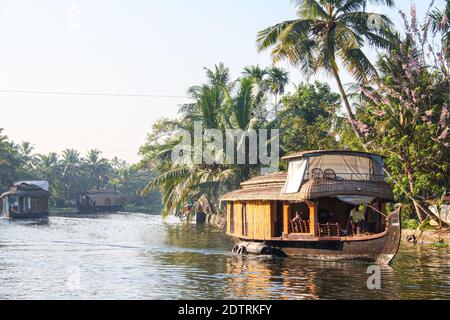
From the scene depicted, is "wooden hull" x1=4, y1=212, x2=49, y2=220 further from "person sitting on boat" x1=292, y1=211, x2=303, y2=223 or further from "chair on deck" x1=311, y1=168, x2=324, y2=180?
"chair on deck" x1=311, y1=168, x2=324, y2=180

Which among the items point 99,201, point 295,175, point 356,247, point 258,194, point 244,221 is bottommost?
point 356,247

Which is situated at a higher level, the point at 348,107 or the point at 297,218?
the point at 348,107

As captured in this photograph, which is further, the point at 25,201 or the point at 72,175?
the point at 72,175

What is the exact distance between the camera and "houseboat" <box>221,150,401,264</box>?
19906 mm

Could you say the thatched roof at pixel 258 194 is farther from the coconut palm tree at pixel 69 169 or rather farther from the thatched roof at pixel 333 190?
the coconut palm tree at pixel 69 169

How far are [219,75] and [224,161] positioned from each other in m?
12.6

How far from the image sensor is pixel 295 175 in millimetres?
21469

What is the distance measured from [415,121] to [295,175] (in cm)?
764

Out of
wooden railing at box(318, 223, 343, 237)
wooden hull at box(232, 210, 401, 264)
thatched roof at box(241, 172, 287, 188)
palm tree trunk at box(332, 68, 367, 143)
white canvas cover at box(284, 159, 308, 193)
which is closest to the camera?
wooden hull at box(232, 210, 401, 264)

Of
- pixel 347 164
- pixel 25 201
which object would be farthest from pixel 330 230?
pixel 25 201

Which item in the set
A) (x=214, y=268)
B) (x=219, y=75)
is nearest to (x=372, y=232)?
(x=214, y=268)

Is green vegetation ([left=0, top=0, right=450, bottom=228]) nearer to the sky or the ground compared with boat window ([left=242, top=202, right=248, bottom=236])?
nearer to the sky

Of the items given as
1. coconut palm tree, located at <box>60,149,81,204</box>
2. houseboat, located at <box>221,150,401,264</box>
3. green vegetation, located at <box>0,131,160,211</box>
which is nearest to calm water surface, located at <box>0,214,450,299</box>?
houseboat, located at <box>221,150,401,264</box>

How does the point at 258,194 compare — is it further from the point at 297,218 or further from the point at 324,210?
the point at 324,210
